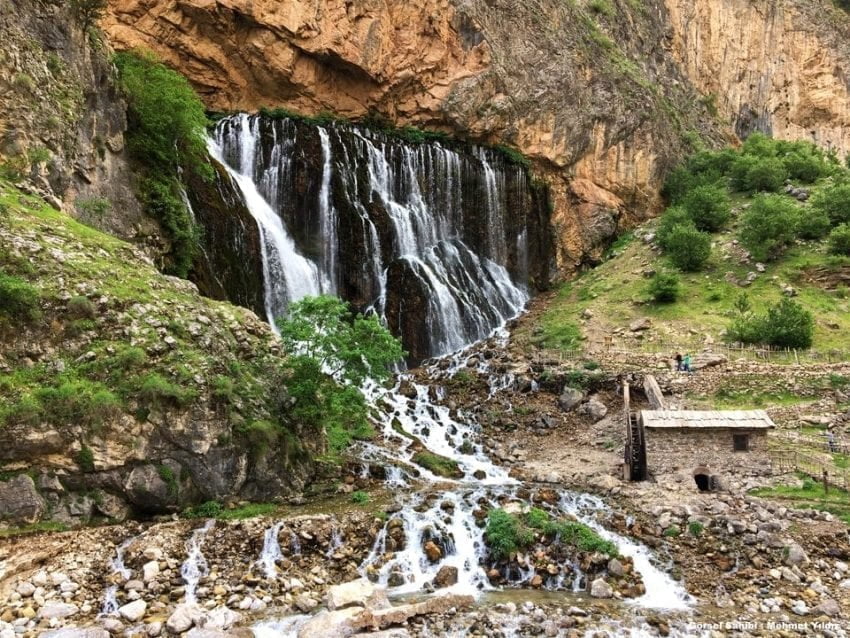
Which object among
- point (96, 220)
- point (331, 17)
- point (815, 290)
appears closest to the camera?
point (96, 220)

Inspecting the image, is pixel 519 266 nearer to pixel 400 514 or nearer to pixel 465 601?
pixel 400 514

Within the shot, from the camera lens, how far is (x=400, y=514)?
15.3m

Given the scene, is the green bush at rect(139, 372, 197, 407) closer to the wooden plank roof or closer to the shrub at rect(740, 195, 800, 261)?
the wooden plank roof

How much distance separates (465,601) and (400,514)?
3.51 m

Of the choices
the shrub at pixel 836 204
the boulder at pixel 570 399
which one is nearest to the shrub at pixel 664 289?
the boulder at pixel 570 399

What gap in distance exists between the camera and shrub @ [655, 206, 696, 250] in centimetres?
4166

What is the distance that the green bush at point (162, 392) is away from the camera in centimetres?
1408

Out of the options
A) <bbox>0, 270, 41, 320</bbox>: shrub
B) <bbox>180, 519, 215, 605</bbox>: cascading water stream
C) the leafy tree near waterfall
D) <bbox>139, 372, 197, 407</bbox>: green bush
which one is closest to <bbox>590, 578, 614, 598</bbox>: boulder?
the leafy tree near waterfall

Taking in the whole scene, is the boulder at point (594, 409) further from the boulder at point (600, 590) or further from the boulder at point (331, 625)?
the boulder at point (331, 625)

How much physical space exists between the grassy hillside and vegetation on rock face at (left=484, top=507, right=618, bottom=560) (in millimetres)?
17503

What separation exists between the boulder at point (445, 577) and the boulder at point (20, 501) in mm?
8453

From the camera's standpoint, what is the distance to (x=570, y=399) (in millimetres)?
26094

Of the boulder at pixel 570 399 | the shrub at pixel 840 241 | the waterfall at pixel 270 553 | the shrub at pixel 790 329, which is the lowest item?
the waterfall at pixel 270 553

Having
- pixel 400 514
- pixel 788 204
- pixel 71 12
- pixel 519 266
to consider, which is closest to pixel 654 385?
pixel 400 514
